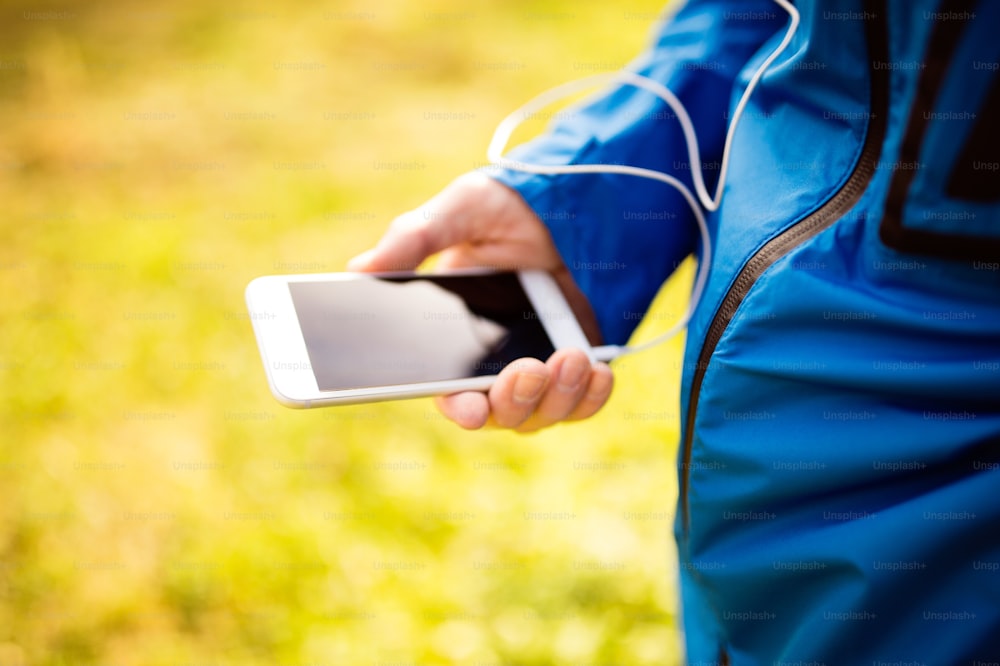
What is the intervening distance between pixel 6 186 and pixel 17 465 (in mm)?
1794

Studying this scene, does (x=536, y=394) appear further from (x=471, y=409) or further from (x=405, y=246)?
(x=405, y=246)

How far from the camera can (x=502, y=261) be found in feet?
4.70

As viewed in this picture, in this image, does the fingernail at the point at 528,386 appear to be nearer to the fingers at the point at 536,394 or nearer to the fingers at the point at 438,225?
the fingers at the point at 536,394

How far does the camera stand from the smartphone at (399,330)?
4.05 feet

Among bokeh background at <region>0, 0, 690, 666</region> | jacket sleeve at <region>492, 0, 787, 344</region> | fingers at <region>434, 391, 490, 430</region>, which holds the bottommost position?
bokeh background at <region>0, 0, 690, 666</region>

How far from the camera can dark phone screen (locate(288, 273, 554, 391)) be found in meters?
1.27

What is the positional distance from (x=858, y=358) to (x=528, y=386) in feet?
1.62

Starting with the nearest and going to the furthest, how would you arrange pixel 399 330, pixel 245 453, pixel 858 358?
pixel 858 358, pixel 399 330, pixel 245 453

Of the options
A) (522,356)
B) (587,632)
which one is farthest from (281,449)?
(522,356)

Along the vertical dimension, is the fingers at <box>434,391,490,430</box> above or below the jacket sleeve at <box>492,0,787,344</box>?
below

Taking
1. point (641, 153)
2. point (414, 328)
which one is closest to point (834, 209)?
point (641, 153)

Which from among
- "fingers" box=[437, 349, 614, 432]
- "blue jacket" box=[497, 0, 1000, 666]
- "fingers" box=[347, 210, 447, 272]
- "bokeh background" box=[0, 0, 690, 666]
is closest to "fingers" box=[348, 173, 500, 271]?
"fingers" box=[347, 210, 447, 272]

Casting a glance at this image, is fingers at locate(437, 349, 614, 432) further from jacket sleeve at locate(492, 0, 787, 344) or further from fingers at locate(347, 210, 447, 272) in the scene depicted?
fingers at locate(347, 210, 447, 272)

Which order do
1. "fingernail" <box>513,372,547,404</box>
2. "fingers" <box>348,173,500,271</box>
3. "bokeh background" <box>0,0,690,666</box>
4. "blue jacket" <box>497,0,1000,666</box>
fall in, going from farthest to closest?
1. "bokeh background" <box>0,0,690,666</box>
2. "fingers" <box>348,173,500,271</box>
3. "fingernail" <box>513,372,547,404</box>
4. "blue jacket" <box>497,0,1000,666</box>
